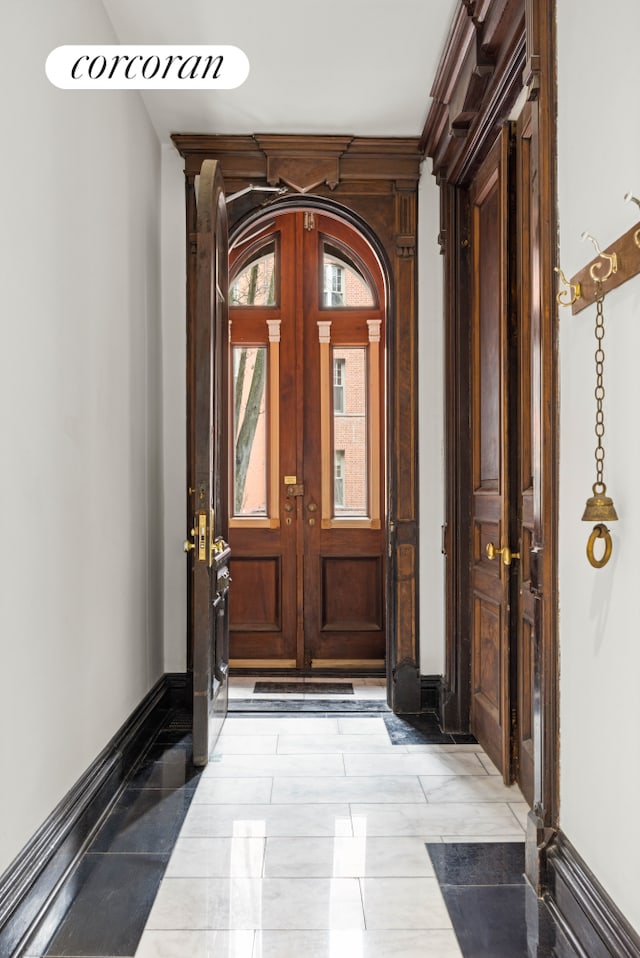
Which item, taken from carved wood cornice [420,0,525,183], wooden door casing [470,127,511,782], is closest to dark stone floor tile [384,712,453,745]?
wooden door casing [470,127,511,782]

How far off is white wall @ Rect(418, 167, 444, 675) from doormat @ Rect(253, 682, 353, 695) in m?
0.69

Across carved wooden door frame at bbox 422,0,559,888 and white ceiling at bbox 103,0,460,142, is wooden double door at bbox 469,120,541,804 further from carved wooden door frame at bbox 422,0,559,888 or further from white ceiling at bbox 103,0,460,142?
white ceiling at bbox 103,0,460,142

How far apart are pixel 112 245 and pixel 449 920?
102 inches

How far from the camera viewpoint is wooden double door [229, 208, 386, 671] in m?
5.16

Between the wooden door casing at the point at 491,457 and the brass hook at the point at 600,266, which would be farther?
the wooden door casing at the point at 491,457

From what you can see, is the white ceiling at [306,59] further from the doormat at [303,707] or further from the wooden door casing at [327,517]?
the doormat at [303,707]

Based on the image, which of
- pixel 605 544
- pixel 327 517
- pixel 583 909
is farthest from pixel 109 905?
pixel 327 517

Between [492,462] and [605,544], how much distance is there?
1.75 m

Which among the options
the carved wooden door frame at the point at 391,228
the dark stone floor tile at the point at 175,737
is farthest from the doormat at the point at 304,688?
the dark stone floor tile at the point at 175,737

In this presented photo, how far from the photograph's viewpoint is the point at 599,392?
1982mm

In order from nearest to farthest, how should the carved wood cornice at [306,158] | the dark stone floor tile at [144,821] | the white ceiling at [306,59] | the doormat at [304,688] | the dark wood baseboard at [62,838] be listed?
the dark wood baseboard at [62,838] < the dark stone floor tile at [144,821] < the white ceiling at [306,59] < the carved wood cornice at [306,158] < the doormat at [304,688]

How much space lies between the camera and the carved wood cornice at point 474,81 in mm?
2732

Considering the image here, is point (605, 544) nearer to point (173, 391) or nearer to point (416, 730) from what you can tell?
point (416, 730)

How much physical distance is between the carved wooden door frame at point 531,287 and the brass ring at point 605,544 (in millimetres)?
478
